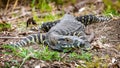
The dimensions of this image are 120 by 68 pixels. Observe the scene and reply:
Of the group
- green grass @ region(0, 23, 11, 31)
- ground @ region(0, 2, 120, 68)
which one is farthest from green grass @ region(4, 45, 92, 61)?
green grass @ region(0, 23, 11, 31)

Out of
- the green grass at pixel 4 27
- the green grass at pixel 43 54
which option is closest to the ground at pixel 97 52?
the green grass at pixel 43 54

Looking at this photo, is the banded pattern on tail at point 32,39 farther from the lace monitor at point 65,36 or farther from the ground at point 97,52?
the ground at point 97,52

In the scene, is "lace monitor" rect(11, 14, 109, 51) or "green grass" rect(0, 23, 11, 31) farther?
"green grass" rect(0, 23, 11, 31)

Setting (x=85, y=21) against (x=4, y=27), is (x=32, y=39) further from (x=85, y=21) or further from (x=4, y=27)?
(x=85, y=21)

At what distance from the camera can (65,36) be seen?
7898 millimetres

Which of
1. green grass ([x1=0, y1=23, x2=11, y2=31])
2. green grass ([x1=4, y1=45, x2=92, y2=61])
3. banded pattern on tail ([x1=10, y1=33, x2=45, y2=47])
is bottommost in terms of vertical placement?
green grass ([x1=0, y1=23, x2=11, y2=31])

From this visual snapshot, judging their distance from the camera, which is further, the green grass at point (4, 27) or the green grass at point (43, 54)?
the green grass at point (4, 27)

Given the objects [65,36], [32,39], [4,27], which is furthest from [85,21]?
[65,36]

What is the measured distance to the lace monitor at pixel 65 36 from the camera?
7664 mm

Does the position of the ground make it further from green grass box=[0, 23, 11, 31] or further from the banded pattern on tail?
the banded pattern on tail

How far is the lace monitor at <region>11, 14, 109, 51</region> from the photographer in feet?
25.1

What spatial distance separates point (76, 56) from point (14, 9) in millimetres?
6682

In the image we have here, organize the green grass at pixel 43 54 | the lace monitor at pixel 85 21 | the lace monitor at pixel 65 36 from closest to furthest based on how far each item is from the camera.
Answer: the green grass at pixel 43 54
the lace monitor at pixel 65 36
the lace monitor at pixel 85 21

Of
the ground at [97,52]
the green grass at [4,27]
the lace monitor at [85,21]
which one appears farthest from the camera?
the lace monitor at [85,21]
